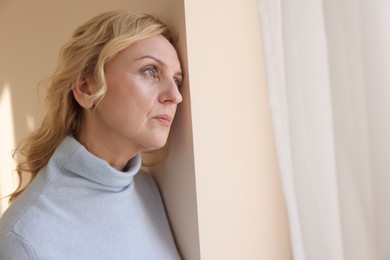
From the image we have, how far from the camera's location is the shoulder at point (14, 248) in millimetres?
788

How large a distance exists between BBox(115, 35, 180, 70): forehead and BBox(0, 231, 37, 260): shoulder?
47 cm

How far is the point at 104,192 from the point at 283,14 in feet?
1.95

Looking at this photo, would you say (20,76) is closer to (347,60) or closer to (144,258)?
(144,258)

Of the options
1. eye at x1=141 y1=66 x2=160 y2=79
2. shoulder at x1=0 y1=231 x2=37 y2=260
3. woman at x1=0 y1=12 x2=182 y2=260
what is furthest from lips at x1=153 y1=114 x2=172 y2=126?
shoulder at x1=0 y1=231 x2=37 y2=260

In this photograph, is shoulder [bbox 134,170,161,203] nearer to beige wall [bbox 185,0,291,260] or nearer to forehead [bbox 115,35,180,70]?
beige wall [bbox 185,0,291,260]

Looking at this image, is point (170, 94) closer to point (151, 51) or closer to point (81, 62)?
point (151, 51)

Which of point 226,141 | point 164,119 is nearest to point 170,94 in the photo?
point 164,119

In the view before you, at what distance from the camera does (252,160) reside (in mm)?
956

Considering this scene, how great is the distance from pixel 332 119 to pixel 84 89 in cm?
61

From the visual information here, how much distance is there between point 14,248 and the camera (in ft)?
2.61

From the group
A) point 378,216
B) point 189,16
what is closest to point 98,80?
point 189,16

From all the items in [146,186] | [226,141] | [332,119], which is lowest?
[146,186]

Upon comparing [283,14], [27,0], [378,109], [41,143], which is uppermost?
[27,0]

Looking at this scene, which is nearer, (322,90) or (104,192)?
(322,90)
